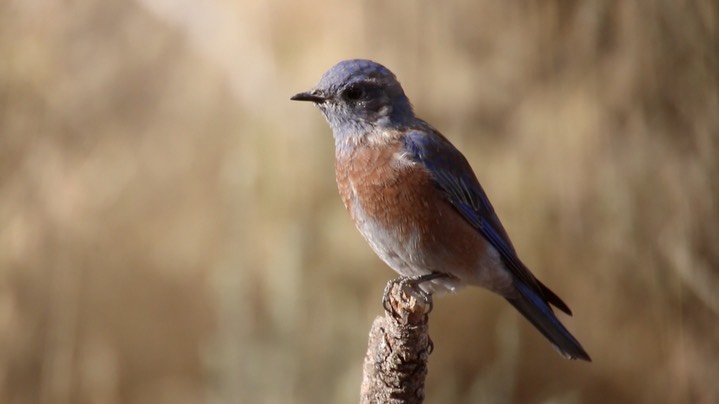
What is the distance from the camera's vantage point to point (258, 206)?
3658 millimetres

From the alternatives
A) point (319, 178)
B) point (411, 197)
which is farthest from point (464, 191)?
point (319, 178)

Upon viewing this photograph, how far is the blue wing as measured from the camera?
100 inches

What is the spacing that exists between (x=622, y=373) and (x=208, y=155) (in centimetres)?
191

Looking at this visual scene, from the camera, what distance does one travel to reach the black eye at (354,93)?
8.47 ft

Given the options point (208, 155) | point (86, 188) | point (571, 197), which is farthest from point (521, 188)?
point (86, 188)

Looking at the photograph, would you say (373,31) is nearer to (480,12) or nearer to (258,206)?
(480,12)

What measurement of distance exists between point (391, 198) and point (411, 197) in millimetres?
57

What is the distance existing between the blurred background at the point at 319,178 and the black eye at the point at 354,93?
1033mm

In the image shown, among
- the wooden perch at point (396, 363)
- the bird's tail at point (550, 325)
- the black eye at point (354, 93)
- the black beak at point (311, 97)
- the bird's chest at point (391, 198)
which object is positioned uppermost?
the black eye at point (354, 93)

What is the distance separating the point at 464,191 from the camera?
Answer: 262cm

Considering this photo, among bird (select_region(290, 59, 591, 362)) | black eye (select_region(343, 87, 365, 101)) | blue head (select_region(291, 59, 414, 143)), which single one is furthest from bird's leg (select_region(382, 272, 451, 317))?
black eye (select_region(343, 87, 365, 101))

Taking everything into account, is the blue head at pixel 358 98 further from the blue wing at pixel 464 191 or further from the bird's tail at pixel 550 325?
the bird's tail at pixel 550 325

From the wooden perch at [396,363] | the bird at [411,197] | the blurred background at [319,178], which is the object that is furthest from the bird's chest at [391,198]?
the blurred background at [319,178]

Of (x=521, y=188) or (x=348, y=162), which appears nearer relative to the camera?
(x=348, y=162)
